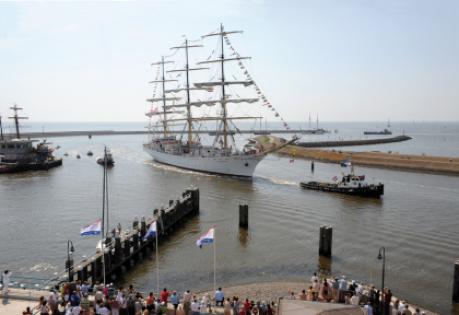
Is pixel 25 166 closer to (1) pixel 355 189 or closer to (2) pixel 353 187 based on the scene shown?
(2) pixel 353 187

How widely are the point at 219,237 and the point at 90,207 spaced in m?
17.9

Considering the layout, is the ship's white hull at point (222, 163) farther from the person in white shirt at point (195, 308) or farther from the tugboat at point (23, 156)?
the person in white shirt at point (195, 308)

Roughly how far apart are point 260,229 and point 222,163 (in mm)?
35182

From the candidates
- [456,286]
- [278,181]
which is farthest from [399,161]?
[456,286]

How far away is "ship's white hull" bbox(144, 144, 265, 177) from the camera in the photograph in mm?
67844

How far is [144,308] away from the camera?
1714 cm

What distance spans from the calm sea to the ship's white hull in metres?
3.58

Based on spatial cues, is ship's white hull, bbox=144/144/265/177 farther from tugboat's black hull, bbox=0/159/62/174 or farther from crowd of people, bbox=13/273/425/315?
crowd of people, bbox=13/273/425/315

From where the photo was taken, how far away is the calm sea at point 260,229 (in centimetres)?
2630

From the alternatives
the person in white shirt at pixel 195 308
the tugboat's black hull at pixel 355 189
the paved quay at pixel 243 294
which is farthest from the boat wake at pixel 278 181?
the person in white shirt at pixel 195 308

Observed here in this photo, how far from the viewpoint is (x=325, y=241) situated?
29172mm

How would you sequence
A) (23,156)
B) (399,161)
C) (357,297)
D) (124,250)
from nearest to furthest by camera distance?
1. (357,297)
2. (124,250)
3. (23,156)
4. (399,161)

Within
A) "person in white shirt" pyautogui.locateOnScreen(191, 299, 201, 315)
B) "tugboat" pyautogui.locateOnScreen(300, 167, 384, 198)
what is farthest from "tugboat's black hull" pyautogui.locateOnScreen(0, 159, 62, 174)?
"person in white shirt" pyautogui.locateOnScreen(191, 299, 201, 315)

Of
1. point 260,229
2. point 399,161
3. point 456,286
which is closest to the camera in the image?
point 456,286
